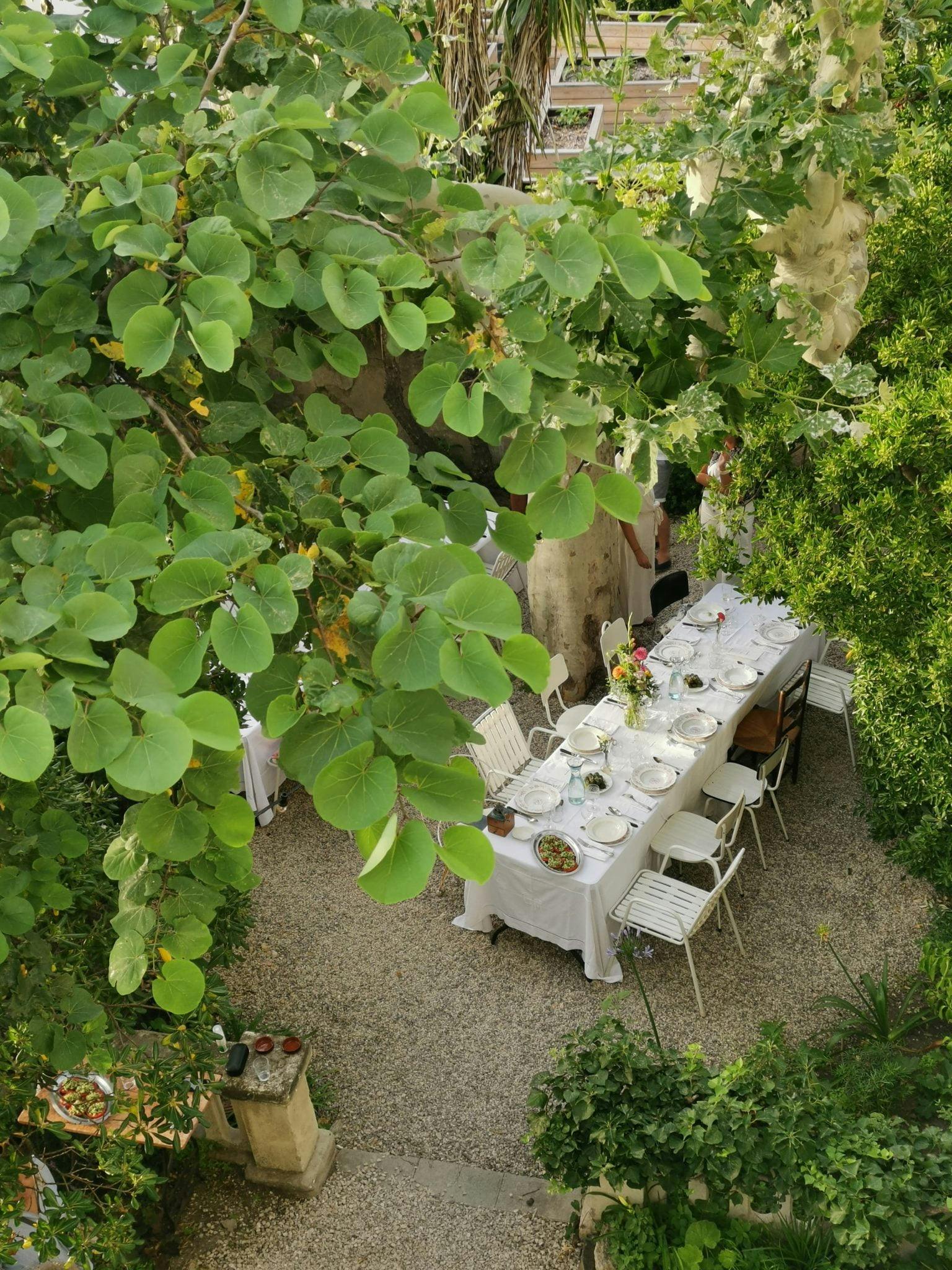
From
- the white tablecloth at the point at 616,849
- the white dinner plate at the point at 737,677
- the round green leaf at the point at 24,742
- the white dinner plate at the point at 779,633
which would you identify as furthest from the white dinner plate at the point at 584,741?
the round green leaf at the point at 24,742

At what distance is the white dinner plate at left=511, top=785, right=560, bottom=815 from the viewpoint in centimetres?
559

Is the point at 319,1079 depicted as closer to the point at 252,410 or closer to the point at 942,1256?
the point at 942,1256

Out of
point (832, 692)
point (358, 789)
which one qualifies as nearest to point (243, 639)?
point (358, 789)

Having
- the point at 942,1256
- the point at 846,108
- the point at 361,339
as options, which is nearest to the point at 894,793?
the point at 942,1256

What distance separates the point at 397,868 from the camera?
1125 mm

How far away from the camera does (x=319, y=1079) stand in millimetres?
5176

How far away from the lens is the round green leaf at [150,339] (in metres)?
1.23

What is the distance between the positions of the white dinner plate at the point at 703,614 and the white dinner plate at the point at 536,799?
180 centimetres

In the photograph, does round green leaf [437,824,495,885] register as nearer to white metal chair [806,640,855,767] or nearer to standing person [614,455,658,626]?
white metal chair [806,640,855,767]

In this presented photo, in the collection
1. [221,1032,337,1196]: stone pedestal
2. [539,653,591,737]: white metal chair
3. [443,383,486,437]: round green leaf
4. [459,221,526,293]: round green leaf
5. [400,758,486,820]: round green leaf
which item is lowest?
[221,1032,337,1196]: stone pedestal

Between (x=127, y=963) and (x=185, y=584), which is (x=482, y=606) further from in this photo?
(x=127, y=963)

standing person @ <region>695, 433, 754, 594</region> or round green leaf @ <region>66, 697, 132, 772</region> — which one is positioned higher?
round green leaf @ <region>66, 697, 132, 772</region>

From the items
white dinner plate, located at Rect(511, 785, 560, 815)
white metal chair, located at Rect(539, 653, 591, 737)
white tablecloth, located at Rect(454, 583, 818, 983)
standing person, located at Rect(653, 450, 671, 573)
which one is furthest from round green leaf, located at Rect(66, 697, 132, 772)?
standing person, located at Rect(653, 450, 671, 573)

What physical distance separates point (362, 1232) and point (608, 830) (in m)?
2.14
